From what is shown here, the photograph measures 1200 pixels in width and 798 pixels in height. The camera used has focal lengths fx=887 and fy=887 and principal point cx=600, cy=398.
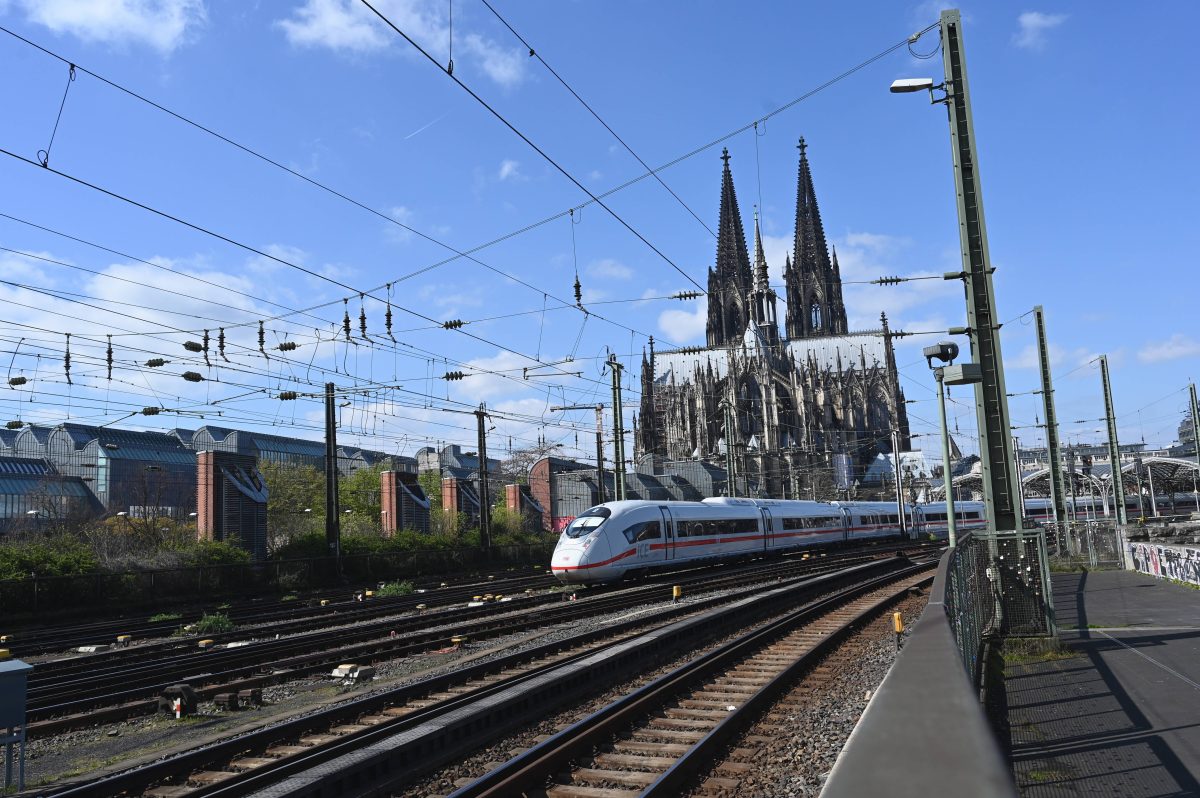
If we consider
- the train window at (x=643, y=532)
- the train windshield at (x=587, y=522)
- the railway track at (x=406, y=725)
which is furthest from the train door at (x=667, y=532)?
the railway track at (x=406, y=725)

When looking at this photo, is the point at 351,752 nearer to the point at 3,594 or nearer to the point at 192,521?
the point at 3,594

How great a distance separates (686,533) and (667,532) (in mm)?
1685

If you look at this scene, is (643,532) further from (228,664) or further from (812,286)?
(812,286)

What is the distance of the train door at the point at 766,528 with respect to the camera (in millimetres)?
40750

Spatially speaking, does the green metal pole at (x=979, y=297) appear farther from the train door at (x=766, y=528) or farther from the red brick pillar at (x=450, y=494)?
the red brick pillar at (x=450, y=494)

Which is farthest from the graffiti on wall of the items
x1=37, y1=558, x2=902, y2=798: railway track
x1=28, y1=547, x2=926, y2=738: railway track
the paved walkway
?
x1=37, y1=558, x2=902, y2=798: railway track

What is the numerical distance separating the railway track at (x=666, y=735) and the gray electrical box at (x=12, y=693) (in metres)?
4.47

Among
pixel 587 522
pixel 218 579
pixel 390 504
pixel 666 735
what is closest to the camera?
pixel 666 735

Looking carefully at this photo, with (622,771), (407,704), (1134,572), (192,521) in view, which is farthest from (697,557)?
(192,521)

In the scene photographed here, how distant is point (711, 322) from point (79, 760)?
117 metres

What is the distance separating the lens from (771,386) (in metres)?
104

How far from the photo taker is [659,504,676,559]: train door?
31.1m

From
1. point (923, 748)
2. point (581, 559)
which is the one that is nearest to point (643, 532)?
point (581, 559)

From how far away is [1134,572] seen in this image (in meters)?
27.1
